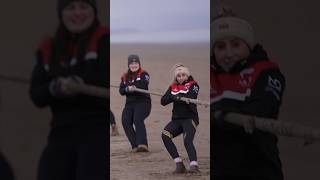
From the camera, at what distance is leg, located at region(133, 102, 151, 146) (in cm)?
234

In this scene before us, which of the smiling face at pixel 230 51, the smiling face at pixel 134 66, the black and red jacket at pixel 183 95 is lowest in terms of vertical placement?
the black and red jacket at pixel 183 95

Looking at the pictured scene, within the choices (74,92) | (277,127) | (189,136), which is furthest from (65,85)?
(277,127)

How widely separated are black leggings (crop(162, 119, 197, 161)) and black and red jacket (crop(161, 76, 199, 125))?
1.1 inches

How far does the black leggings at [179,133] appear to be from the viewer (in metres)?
2.33

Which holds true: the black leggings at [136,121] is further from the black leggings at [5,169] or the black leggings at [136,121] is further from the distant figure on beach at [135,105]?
the black leggings at [5,169]

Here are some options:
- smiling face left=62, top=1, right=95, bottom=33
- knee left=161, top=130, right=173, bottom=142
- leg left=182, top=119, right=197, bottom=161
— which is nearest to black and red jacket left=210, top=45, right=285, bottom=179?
leg left=182, top=119, right=197, bottom=161

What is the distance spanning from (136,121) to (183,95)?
0.27 metres

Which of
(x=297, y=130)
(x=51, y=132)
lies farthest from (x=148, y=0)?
(x=297, y=130)

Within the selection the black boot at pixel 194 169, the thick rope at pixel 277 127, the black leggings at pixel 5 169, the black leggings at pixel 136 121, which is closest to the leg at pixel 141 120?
the black leggings at pixel 136 121

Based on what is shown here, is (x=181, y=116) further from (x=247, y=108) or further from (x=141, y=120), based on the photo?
(x=247, y=108)

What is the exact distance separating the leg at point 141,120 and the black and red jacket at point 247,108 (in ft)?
1.07

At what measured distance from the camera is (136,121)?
2350mm

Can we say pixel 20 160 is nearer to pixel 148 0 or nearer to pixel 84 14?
pixel 84 14

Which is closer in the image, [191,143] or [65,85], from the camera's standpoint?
[65,85]
